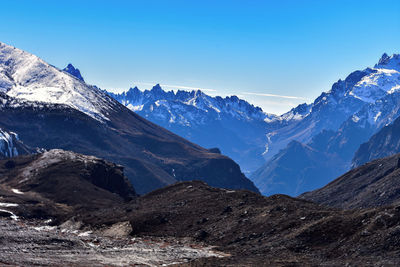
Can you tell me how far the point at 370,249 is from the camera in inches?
2761

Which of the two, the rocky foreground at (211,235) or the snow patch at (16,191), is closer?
the rocky foreground at (211,235)

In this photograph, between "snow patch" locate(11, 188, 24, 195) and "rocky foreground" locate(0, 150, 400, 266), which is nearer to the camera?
"rocky foreground" locate(0, 150, 400, 266)

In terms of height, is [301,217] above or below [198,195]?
below

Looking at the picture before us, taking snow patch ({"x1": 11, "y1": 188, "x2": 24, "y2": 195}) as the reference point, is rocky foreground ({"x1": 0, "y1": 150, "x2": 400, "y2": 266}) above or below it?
below

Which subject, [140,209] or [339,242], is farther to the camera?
[140,209]

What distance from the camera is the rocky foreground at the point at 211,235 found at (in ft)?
235

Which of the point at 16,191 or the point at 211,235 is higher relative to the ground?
the point at 16,191

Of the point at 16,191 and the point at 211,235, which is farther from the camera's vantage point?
the point at 16,191

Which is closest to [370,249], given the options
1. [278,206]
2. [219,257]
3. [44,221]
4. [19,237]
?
[219,257]

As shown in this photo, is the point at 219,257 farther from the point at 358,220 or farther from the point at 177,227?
the point at 177,227

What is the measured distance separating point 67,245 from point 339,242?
40191mm

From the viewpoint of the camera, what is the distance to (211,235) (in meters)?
98.2

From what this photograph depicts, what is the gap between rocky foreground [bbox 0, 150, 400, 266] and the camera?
71.7 meters

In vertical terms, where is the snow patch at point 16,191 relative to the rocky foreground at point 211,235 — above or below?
above
